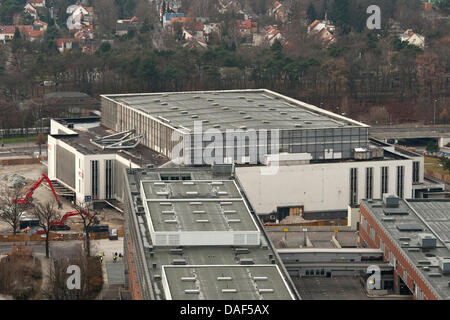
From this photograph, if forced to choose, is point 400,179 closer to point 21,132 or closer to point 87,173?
point 87,173

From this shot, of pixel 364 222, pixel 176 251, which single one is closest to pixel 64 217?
pixel 364 222

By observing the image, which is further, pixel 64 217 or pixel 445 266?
pixel 64 217

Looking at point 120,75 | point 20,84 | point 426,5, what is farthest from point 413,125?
point 426,5

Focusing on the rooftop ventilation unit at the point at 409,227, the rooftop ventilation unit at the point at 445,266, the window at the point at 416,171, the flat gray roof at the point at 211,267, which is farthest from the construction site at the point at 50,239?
the window at the point at 416,171

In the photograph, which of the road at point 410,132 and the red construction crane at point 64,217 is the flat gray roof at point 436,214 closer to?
the red construction crane at point 64,217

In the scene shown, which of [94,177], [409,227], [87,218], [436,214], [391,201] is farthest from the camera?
[94,177]

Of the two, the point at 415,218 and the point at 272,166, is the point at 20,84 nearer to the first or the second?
the point at 272,166
